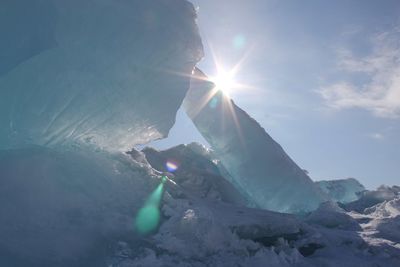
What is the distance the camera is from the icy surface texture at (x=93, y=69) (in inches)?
376

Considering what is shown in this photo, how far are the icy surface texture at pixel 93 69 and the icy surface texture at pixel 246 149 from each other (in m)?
5.21

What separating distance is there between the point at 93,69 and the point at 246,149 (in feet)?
29.1

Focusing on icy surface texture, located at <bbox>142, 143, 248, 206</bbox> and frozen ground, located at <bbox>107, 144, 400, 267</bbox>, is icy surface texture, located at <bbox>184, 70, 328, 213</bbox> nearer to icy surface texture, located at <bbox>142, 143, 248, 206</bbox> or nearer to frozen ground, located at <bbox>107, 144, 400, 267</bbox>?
icy surface texture, located at <bbox>142, 143, 248, 206</bbox>

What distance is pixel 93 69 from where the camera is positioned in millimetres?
10125

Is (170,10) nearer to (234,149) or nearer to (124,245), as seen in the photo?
(124,245)

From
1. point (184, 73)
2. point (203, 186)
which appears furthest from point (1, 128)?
point (203, 186)

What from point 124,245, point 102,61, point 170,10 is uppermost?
point 170,10

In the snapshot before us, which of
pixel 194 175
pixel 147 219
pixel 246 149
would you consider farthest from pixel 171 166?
pixel 147 219

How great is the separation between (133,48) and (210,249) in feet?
18.5

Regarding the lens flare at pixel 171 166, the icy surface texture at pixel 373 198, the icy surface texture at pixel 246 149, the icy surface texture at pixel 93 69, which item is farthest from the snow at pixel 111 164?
the icy surface texture at pixel 373 198

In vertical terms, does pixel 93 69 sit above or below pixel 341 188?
below

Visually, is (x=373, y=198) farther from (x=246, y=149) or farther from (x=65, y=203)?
(x=65, y=203)

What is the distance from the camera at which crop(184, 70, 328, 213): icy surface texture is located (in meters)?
17.1

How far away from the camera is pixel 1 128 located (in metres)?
9.98
